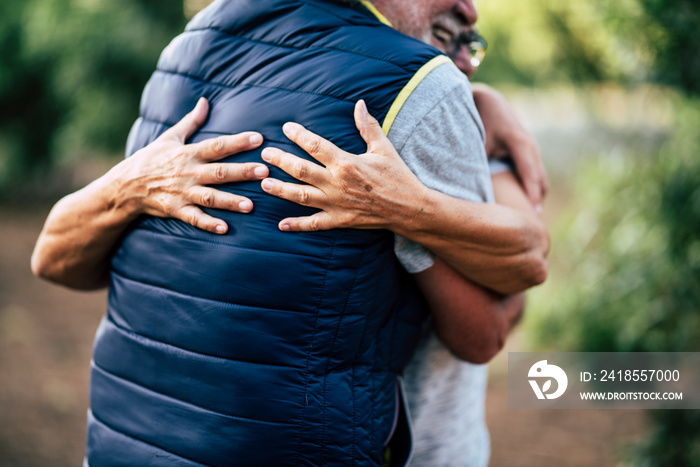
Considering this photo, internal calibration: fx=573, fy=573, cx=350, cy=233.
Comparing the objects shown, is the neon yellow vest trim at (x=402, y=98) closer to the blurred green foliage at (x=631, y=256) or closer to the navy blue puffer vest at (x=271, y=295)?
the navy blue puffer vest at (x=271, y=295)

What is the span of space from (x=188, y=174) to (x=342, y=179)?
37 cm

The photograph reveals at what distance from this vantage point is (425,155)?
1312 mm

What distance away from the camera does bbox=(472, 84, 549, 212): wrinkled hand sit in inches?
68.9

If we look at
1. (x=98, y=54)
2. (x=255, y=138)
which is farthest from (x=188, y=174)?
(x=98, y=54)

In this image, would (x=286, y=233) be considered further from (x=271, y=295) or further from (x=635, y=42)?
(x=635, y=42)

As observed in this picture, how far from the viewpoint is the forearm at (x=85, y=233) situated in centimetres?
143

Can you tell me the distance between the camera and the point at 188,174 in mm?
1322

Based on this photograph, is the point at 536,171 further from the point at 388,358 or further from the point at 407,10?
the point at 388,358

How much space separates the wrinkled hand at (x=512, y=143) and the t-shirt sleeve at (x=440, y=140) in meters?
0.38

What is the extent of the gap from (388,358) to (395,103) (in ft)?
2.08

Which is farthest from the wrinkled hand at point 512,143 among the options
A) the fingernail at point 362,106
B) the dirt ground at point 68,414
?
the dirt ground at point 68,414

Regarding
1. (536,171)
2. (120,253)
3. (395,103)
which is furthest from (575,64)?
(120,253)

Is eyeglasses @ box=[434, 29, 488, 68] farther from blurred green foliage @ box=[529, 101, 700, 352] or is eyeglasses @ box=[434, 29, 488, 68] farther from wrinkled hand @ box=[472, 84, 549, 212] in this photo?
blurred green foliage @ box=[529, 101, 700, 352]

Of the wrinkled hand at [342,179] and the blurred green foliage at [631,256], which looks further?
the blurred green foliage at [631,256]
